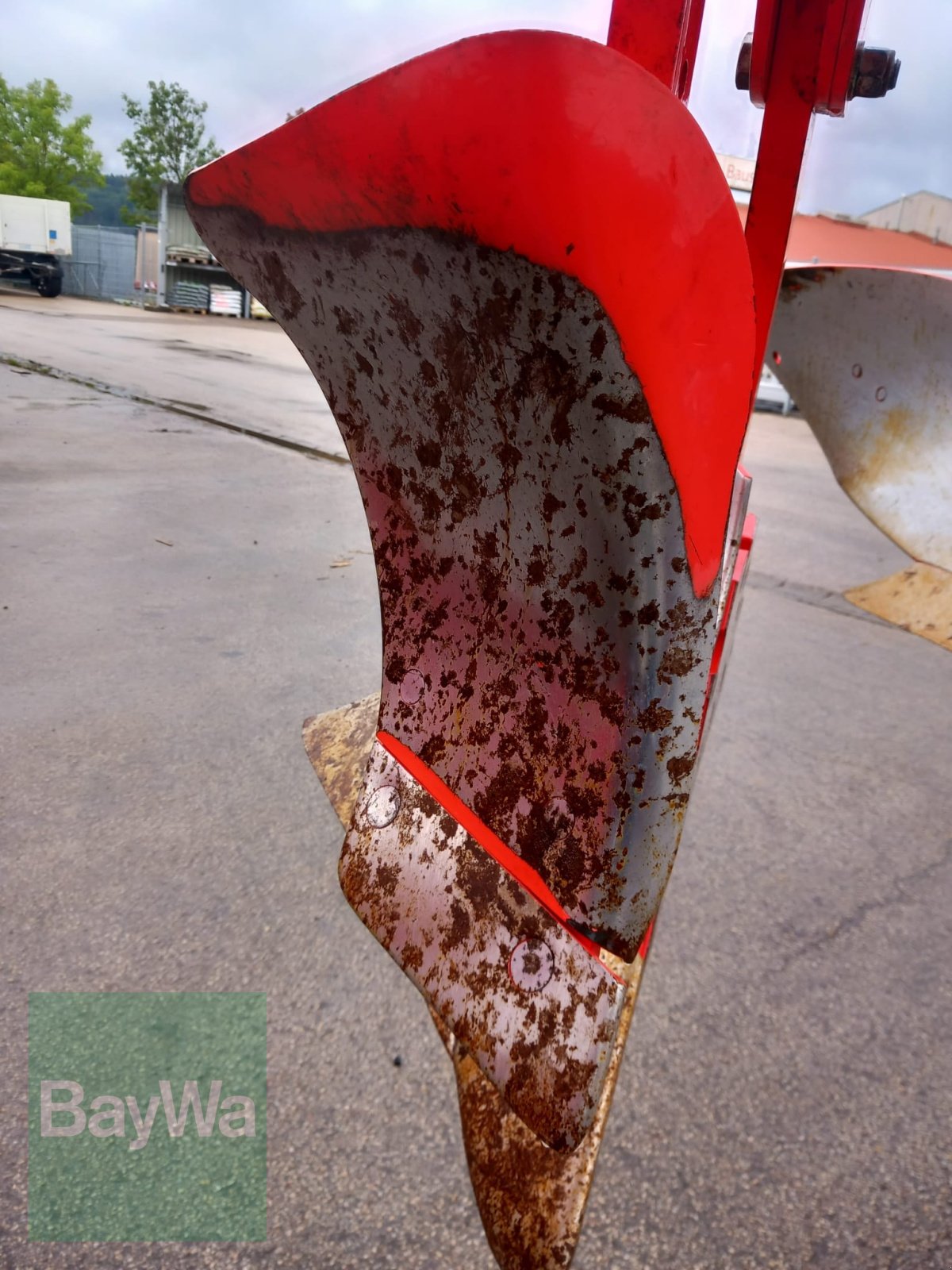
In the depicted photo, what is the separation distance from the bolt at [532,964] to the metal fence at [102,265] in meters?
32.2

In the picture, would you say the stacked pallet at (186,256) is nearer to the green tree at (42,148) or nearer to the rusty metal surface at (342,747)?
the green tree at (42,148)

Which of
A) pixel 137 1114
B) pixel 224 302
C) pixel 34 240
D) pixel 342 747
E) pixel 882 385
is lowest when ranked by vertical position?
pixel 137 1114

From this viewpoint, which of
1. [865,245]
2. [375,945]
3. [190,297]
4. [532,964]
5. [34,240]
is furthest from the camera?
[190,297]

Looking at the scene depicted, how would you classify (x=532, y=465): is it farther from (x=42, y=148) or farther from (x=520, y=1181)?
(x=42, y=148)

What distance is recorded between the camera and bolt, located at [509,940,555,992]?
3.02 ft

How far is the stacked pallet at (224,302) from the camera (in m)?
24.6

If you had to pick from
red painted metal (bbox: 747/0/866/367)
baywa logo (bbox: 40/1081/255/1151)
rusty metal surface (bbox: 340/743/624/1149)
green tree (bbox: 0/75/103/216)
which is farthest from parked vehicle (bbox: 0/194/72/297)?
rusty metal surface (bbox: 340/743/624/1149)

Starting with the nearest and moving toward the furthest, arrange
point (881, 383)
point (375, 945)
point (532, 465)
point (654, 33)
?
point (532, 465) < point (654, 33) < point (375, 945) < point (881, 383)

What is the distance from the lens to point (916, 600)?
3.32 meters

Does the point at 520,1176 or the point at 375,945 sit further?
the point at 375,945

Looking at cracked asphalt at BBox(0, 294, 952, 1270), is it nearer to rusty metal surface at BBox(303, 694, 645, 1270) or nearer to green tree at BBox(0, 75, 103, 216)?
rusty metal surface at BBox(303, 694, 645, 1270)

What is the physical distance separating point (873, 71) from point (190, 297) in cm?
2654

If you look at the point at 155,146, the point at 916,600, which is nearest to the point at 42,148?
the point at 155,146

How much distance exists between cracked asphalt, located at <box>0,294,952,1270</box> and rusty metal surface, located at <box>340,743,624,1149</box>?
327mm
